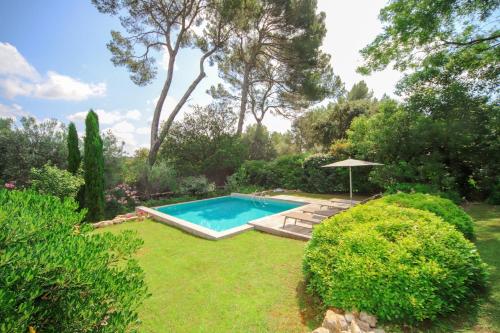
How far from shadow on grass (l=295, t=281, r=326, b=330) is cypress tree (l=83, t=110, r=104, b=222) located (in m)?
8.70

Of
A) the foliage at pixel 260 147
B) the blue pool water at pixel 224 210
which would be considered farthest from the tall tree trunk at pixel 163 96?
the foliage at pixel 260 147

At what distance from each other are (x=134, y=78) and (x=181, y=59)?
334 centimetres

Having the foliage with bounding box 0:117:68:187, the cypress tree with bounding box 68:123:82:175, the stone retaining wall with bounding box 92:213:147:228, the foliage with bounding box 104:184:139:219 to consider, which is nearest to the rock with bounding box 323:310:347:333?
the stone retaining wall with bounding box 92:213:147:228

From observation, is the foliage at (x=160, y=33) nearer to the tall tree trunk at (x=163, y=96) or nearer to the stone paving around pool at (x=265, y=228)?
the tall tree trunk at (x=163, y=96)

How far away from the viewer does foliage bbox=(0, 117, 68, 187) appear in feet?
28.5

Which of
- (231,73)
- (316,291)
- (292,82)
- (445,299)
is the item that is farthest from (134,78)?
(445,299)

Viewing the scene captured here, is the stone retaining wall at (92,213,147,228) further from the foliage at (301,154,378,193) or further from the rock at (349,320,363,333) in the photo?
the foliage at (301,154,378,193)

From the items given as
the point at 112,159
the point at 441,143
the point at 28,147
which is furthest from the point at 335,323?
the point at 28,147

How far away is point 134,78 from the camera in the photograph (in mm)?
14625

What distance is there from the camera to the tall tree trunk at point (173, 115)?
46.3 ft

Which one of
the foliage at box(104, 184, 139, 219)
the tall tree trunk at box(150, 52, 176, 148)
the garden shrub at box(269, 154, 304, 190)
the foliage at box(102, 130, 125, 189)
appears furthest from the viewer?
the garden shrub at box(269, 154, 304, 190)

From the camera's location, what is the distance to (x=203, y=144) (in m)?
15.5

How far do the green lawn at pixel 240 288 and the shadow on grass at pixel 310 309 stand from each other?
0.04 ft

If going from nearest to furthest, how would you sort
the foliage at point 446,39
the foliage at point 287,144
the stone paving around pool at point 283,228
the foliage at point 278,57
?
the stone paving around pool at point 283,228 < the foliage at point 446,39 < the foliage at point 278,57 < the foliage at point 287,144
